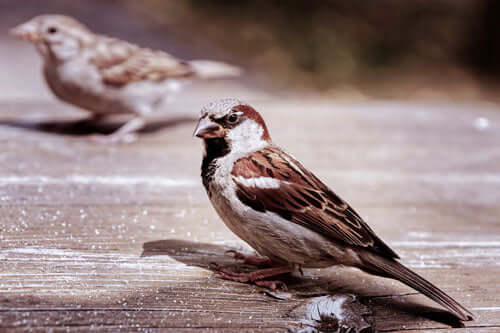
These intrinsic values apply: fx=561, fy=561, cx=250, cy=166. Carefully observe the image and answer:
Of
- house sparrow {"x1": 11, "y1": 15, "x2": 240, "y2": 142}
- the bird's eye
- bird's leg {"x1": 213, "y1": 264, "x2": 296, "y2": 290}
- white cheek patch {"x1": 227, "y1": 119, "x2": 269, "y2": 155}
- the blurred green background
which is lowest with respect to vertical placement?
bird's leg {"x1": 213, "y1": 264, "x2": 296, "y2": 290}

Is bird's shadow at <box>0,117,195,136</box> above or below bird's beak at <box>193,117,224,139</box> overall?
above

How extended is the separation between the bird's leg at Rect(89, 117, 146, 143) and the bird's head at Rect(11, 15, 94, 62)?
0.48m

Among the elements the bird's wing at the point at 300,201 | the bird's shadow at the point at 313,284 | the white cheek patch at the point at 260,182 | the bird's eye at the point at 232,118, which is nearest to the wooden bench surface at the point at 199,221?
the bird's shadow at the point at 313,284

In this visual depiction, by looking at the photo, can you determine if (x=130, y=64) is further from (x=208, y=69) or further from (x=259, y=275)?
(x=259, y=275)

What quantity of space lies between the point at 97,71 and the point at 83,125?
0.31 metres

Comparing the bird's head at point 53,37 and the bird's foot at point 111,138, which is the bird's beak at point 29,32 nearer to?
the bird's head at point 53,37

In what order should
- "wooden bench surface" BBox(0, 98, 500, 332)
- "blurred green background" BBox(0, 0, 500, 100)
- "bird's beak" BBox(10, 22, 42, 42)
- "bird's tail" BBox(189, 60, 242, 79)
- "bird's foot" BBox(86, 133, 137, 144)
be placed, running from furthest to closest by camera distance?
"blurred green background" BBox(0, 0, 500, 100)
"bird's tail" BBox(189, 60, 242, 79)
"bird's beak" BBox(10, 22, 42, 42)
"bird's foot" BBox(86, 133, 137, 144)
"wooden bench surface" BBox(0, 98, 500, 332)

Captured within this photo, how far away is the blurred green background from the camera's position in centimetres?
912

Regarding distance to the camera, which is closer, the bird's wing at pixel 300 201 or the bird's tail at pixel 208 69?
the bird's wing at pixel 300 201

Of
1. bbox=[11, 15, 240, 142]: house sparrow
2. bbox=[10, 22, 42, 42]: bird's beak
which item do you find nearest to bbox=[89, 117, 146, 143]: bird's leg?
bbox=[11, 15, 240, 142]: house sparrow

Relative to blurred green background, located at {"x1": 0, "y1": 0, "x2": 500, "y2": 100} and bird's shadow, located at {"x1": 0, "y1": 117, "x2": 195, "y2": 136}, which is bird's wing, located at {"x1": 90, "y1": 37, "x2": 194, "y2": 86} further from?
blurred green background, located at {"x1": 0, "y1": 0, "x2": 500, "y2": 100}

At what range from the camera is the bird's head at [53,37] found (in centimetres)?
301

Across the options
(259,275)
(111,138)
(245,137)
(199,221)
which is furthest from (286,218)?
(111,138)

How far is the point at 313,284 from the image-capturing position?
1.62 meters
